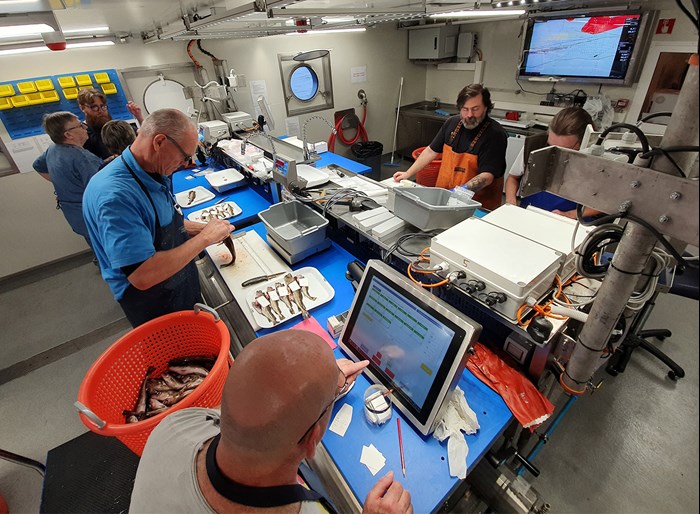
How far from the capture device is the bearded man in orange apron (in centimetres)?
260

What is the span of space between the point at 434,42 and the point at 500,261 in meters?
5.71

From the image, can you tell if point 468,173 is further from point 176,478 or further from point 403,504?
point 176,478

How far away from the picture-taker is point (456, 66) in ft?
19.4

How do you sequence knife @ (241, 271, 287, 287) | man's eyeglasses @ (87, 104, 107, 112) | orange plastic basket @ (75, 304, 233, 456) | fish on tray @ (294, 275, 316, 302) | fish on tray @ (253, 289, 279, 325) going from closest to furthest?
orange plastic basket @ (75, 304, 233, 456), fish on tray @ (253, 289, 279, 325), fish on tray @ (294, 275, 316, 302), knife @ (241, 271, 287, 287), man's eyeglasses @ (87, 104, 107, 112)

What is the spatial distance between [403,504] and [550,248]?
3.52ft

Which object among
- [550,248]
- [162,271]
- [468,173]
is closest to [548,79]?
[468,173]

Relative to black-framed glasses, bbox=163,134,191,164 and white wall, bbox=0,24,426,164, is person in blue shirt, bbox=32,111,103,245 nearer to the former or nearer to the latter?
white wall, bbox=0,24,426,164

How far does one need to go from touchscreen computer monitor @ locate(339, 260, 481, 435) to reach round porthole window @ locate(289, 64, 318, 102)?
505cm

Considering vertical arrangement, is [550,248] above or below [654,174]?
below

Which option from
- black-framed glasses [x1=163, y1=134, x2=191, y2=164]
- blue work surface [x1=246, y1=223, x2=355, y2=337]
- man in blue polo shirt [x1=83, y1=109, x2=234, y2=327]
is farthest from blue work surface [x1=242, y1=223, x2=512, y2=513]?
black-framed glasses [x1=163, y1=134, x2=191, y2=164]

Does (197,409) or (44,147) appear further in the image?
(44,147)

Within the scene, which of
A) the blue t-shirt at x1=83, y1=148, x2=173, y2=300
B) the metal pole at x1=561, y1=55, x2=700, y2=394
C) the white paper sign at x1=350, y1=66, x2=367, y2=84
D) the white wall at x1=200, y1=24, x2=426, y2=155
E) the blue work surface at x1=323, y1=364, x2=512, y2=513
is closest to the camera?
the metal pole at x1=561, y1=55, x2=700, y2=394

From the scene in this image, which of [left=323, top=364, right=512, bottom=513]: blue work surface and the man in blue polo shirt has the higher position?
the man in blue polo shirt

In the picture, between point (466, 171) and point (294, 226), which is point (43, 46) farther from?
point (466, 171)
